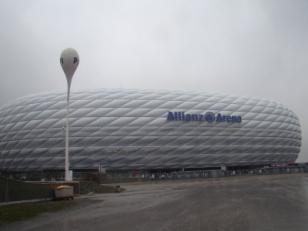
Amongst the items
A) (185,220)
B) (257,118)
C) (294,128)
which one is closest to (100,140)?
(257,118)

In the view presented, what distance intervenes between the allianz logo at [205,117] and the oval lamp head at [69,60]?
1283 inches

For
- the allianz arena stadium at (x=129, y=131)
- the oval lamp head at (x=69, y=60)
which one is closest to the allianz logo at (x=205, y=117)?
the allianz arena stadium at (x=129, y=131)

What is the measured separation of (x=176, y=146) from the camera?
63844mm

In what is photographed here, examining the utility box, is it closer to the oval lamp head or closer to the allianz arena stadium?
the oval lamp head

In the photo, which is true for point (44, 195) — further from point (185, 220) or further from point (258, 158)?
point (258, 158)

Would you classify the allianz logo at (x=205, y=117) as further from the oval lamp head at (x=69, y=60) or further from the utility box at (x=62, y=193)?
the utility box at (x=62, y=193)

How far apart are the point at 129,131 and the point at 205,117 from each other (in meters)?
13.5

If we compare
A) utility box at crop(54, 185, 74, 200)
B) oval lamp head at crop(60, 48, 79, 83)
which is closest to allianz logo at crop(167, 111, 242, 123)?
oval lamp head at crop(60, 48, 79, 83)

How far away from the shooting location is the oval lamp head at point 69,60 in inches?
1245

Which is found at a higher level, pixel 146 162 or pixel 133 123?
pixel 133 123

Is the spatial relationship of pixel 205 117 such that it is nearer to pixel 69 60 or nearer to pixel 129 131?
pixel 129 131

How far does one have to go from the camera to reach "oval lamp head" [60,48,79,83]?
31.6 meters

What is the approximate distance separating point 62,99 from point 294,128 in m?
47.6

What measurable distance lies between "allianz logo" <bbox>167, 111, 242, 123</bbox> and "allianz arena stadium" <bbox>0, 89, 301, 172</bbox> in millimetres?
168
